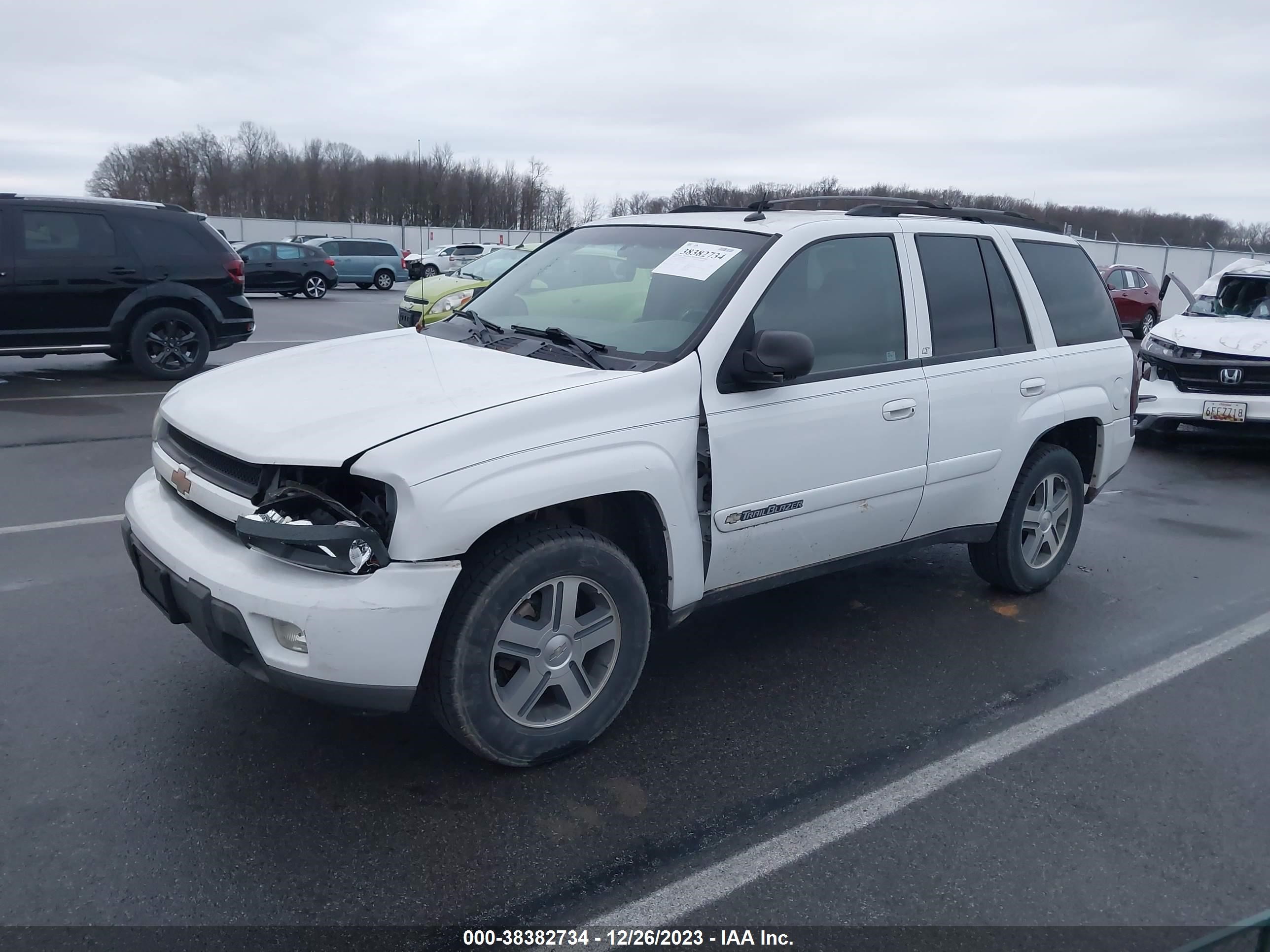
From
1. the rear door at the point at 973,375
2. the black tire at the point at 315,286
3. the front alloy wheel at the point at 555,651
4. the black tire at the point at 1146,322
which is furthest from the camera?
the black tire at the point at 315,286

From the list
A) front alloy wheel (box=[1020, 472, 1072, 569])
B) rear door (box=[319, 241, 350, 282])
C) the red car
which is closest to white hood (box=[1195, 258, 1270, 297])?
front alloy wheel (box=[1020, 472, 1072, 569])

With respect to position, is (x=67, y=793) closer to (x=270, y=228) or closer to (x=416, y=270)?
(x=416, y=270)

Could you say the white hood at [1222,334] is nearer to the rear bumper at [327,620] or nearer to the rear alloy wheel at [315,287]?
the rear bumper at [327,620]

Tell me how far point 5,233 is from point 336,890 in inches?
382

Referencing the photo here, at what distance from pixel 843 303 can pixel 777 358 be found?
766mm

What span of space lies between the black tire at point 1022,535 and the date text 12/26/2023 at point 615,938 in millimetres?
2923

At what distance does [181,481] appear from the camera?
342cm

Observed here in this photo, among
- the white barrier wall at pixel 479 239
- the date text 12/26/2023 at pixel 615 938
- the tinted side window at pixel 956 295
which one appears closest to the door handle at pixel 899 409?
the tinted side window at pixel 956 295

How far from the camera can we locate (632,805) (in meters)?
3.22

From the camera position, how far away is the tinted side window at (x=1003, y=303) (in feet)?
15.7

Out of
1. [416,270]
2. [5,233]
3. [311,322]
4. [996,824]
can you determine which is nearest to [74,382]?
[5,233]

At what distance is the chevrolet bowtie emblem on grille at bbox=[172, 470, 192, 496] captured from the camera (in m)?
3.38

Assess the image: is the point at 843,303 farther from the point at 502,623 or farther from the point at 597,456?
the point at 502,623

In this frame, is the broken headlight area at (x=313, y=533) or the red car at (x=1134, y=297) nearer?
the broken headlight area at (x=313, y=533)
